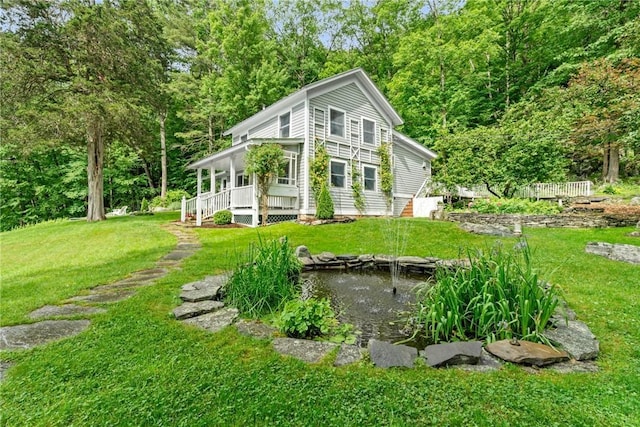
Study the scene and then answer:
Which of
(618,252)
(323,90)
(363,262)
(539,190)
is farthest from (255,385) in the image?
(539,190)

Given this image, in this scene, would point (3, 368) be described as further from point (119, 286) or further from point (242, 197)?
point (242, 197)

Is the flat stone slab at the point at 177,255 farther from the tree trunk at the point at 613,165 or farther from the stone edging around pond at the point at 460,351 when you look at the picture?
the tree trunk at the point at 613,165

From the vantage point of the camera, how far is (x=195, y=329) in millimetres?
2908

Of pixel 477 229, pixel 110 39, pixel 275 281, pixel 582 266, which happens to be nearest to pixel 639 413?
pixel 275 281

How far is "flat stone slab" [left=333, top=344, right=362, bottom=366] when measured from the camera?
234 centimetres

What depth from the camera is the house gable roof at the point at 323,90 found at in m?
12.6

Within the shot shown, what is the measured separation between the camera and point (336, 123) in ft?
45.3

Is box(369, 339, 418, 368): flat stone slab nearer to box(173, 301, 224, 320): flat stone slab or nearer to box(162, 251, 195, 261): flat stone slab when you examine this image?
box(173, 301, 224, 320): flat stone slab

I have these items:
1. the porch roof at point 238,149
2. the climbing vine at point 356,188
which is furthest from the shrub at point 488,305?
the climbing vine at point 356,188

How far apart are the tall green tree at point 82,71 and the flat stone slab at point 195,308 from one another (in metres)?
12.6

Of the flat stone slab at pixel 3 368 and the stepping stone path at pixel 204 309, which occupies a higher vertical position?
the stepping stone path at pixel 204 309

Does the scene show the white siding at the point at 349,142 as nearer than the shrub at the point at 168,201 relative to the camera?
Yes

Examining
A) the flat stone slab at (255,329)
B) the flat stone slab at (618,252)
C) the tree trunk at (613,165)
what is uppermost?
the tree trunk at (613,165)

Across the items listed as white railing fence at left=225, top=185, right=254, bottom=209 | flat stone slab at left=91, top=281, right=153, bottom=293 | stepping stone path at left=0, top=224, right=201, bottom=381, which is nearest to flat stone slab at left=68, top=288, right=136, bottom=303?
stepping stone path at left=0, top=224, right=201, bottom=381
